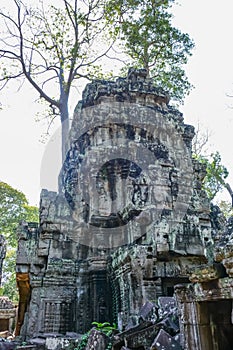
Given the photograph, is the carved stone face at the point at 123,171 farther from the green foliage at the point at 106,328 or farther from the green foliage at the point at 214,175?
the green foliage at the point at 214,175

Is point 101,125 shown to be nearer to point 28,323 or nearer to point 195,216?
point 195,216

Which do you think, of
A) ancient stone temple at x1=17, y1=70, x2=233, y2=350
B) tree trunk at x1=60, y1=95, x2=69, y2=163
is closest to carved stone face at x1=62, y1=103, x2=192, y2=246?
ancient stone temple at x1=17, y1=70, x2=233, y2=350

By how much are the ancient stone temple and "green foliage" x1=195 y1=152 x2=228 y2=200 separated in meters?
7.52

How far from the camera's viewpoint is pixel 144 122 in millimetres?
10016

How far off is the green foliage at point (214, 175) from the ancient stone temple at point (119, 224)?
7.52 metres

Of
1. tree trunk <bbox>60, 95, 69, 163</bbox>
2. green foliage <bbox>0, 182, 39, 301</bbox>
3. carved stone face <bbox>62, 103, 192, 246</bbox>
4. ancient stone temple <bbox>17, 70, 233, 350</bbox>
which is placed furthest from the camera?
green foliage <bbox>0, 182, 39, 301</bbox>

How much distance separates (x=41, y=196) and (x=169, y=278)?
439cm

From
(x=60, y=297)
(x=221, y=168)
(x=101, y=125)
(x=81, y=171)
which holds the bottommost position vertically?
(x=60, y=297)

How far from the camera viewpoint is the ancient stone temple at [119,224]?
5.93 meters

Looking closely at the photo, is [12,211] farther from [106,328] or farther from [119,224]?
[106,328]

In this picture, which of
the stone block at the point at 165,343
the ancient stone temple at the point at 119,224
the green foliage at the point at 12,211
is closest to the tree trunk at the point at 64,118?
the ancient stone temple at the point at 119,224

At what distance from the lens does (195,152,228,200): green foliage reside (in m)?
18.0

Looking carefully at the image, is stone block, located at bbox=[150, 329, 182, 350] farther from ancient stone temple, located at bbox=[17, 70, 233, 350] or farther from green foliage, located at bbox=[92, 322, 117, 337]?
green foliage, located at bbox=[92, 322, 117, 337]

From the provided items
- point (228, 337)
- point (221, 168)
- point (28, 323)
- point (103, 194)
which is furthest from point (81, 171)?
point (221, 168)
